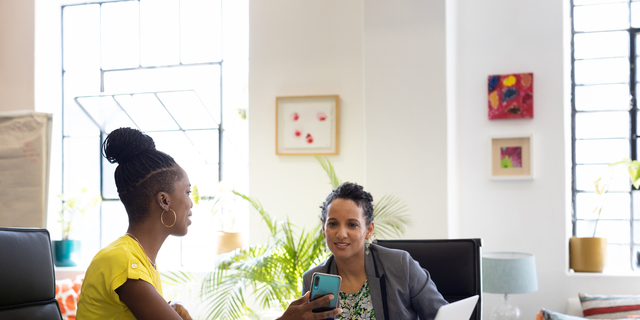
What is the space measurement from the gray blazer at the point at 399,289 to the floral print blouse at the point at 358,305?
0.11 feet

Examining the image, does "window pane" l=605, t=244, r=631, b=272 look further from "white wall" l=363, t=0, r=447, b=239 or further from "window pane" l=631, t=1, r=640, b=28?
"window pane" l=631, t=1, r=640, b=28

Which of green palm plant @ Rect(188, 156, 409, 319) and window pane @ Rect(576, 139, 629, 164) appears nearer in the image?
green palm plant @ Rect(188, 156, 409, 319)

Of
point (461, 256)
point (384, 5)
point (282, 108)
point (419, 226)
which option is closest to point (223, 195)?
point (282, 108)

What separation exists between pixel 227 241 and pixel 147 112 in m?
1.35

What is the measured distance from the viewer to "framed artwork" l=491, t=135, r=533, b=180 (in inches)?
142

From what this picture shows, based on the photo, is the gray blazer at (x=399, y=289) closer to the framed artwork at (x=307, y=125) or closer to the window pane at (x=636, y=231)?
the framed artwork at (x=307, y=125)

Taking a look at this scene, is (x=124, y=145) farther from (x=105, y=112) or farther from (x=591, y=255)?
(x=105, y=112)

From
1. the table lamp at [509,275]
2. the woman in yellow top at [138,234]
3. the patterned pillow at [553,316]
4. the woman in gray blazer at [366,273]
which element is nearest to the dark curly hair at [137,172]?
the woman in yellow top at [138,234]

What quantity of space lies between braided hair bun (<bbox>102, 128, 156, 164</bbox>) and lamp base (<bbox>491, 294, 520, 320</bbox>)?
268 centimetres

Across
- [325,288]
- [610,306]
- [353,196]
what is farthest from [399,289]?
[610,306]

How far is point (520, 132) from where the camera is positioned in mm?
3611

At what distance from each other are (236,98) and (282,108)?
0.63 meters

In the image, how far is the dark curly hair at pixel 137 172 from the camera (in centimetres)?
133

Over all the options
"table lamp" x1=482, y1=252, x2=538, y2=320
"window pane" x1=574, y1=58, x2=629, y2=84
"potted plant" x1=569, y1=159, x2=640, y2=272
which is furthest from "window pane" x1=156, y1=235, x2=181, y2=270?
"window pane" x1=574, y1=58, x2=629, y2=84
